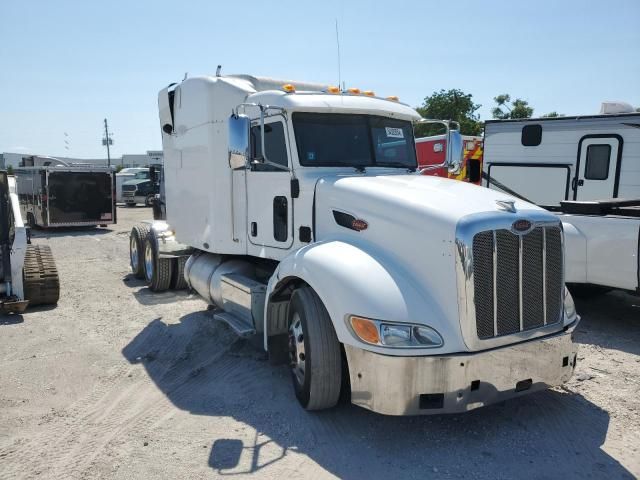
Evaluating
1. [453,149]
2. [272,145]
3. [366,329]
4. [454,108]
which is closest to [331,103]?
[272,145]

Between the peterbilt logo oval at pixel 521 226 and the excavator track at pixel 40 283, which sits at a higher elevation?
the peterbilt logo oval at pixel 521 226

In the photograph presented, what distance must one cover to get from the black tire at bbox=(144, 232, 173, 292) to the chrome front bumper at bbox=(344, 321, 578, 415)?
18.0 feet

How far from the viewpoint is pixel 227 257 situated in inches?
272

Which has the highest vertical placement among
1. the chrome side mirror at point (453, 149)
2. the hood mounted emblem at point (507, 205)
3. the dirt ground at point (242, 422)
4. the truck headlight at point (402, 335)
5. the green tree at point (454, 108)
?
the green tree at point (454, 108)

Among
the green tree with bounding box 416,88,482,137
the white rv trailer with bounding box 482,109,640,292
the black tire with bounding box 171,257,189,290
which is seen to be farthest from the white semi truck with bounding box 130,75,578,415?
the green tree with bounding box 416,88,482,137

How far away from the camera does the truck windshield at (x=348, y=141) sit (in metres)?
5.22

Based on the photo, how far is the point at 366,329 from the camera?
3.70 metres

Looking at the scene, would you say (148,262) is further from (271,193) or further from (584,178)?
(584,178)

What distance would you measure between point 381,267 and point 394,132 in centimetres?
222

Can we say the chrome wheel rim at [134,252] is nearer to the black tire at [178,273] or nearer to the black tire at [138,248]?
the black tire at [138,248]

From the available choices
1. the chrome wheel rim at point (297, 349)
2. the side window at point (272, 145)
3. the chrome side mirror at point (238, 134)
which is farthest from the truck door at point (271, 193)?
the chrome wheel rim at point (297, 349)

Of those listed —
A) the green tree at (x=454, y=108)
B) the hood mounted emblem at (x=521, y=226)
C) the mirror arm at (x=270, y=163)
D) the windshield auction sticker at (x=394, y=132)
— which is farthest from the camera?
the green tree at (x=454, y=108)

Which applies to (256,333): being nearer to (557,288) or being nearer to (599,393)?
(557,288)

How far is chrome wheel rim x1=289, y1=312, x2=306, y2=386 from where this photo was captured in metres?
4.41
